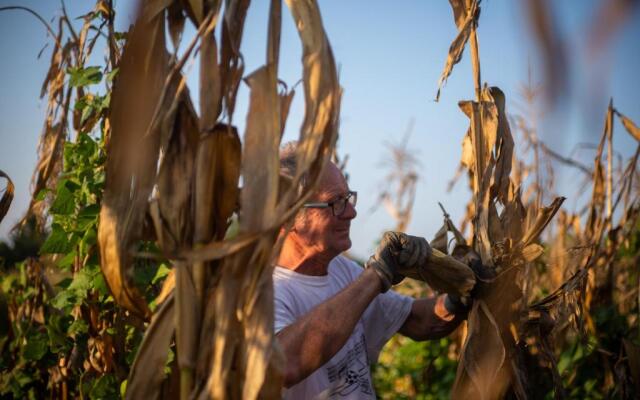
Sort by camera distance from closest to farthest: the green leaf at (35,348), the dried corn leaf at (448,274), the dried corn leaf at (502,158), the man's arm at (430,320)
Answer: the dried corn leaf at (448,274), the dried corn leaf at (502,158), the man's arm at (430,320), the green leaf at (35,348)

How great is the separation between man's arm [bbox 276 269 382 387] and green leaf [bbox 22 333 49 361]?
42.5 inches

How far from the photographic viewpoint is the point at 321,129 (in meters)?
1.14

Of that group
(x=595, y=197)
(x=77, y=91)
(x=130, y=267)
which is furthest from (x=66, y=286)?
(x=595, y=197)

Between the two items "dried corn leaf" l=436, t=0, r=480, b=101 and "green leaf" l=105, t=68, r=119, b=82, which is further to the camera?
"green leaf" l=105, t=68, r=119, b=82

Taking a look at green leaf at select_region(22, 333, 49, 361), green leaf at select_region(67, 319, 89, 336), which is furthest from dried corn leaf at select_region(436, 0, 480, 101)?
green leaf at select_region(22, 333, 49, 361)

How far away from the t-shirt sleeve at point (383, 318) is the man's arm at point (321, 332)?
457 millimetres

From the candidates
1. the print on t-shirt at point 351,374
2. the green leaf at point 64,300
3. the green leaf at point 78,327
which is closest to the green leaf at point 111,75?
the green leaf at point 64,300

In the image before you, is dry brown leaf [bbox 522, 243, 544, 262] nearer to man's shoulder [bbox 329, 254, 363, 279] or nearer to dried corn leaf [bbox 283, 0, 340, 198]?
man's shoulder [bbox 329, 254, 363, 279]

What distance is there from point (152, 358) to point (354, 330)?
1052 millimetres

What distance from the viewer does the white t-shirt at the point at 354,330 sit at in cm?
196

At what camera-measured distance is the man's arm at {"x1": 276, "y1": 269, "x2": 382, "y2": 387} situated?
171 centimetres

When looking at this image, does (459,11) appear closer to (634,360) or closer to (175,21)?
(175,21)

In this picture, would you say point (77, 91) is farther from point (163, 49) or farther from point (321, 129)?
point (321, 129)

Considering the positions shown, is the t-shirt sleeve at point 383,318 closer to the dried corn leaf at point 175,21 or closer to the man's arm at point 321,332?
the man's arm at point 321,332
